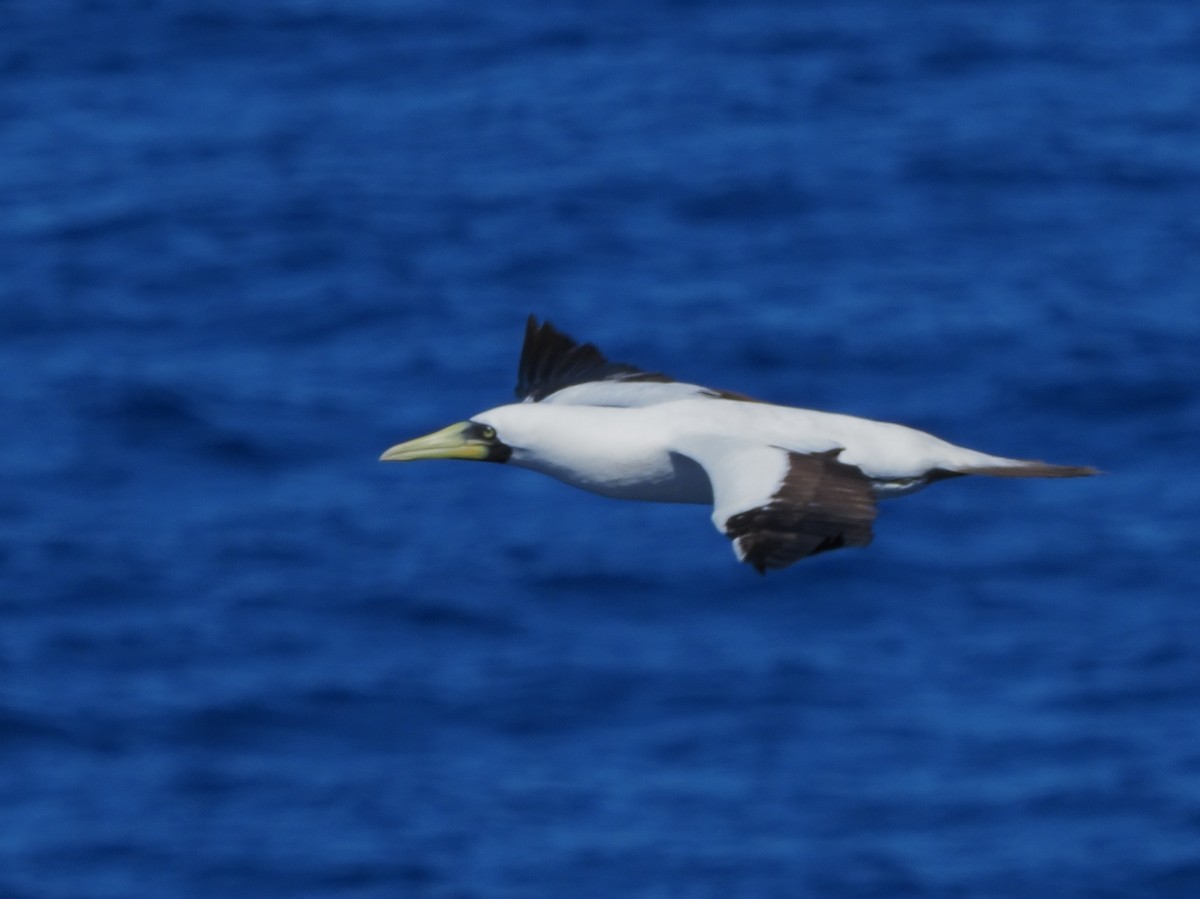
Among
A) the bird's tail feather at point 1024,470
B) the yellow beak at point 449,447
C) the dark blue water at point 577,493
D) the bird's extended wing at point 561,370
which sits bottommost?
the bird's tail feather at point 1024,470

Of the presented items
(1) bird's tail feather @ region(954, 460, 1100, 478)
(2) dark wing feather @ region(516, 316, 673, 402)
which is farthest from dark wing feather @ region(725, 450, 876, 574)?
(2) dark wing feather @ region(516, 316, 673, 402)

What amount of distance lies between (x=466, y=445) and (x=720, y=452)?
164 centimetres

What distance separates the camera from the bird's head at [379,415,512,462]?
1275 cm

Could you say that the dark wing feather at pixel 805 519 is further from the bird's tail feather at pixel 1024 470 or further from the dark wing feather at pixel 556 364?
the dark wing feather at pixel 556 364

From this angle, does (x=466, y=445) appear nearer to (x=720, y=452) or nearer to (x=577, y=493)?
(x=720, y=452)

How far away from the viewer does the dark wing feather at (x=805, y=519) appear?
1037 cm

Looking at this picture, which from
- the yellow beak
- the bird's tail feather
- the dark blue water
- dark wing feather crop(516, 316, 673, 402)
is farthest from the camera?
the dark blue water

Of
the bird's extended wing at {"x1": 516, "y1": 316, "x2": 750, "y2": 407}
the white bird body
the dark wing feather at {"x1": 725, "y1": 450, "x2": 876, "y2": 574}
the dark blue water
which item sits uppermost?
the dark blue water

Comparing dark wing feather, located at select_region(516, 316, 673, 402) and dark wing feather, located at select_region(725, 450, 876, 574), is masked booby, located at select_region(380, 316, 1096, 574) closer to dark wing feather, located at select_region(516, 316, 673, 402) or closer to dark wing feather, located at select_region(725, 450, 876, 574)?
dark wing feather, located at select_region(725, 450, 876, 574)

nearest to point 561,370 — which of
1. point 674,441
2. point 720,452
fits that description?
point 674,441

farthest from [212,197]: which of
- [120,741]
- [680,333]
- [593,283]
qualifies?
[120,741]

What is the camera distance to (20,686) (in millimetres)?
32250

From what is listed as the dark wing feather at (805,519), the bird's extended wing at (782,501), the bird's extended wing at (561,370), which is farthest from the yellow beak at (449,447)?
the dark wing feather at (805,519)

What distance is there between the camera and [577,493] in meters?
34.2
